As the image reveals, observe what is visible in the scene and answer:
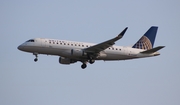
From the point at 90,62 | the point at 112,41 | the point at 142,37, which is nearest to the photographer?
the point at 112,41

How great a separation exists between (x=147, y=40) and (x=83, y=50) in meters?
12.8

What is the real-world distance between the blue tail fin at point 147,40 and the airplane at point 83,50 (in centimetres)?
113

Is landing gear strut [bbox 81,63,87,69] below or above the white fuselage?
below

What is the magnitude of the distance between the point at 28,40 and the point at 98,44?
9.47 meters

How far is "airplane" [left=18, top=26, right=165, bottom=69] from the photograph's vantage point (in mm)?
56469

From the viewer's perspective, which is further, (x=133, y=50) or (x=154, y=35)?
(x=154, y=35)

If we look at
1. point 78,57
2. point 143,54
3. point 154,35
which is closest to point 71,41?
point 78,57

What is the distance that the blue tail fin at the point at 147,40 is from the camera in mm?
64100

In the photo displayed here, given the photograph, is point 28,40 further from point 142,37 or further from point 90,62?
point 142,37

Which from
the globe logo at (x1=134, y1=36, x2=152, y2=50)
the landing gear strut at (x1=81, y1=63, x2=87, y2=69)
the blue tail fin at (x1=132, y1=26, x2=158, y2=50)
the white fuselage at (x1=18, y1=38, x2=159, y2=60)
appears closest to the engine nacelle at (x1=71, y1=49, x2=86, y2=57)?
the white fuselage at (x1=18, y1=38, x2=159, y2=60)

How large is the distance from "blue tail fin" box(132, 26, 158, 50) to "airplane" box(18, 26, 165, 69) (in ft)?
3.71

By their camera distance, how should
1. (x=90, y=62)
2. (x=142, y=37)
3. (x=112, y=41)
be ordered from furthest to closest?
1. (x=142, y=37)
2. (x=90, y=62)
3. (x=112, y=41)

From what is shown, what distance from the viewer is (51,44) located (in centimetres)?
5653

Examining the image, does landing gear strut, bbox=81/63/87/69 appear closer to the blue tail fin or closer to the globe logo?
the blue tail fin
